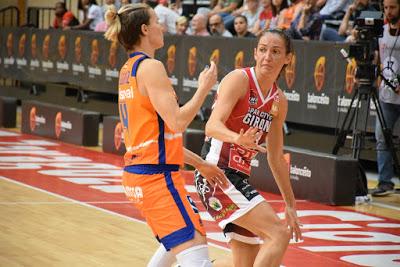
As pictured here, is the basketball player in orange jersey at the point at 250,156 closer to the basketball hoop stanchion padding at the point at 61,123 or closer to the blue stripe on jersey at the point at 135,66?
the blue stripe on jersey at the point at 135,66

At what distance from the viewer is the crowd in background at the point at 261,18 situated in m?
13.7

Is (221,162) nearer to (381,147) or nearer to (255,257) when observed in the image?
(255,257)

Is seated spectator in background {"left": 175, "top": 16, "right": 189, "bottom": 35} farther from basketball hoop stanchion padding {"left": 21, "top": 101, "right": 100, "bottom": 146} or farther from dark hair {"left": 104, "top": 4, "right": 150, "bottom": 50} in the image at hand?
dark hair {"left": 104, "top": 4, "right": 150, "bottom": 50}

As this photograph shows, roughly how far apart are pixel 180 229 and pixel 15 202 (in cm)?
550

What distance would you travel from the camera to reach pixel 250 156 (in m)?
5.57

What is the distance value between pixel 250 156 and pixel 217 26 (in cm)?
1009

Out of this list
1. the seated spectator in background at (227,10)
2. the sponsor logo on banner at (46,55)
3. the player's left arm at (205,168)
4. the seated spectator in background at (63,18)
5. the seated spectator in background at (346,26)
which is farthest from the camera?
the seated spectator in background at (63,18)

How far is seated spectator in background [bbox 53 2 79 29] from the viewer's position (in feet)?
67.1

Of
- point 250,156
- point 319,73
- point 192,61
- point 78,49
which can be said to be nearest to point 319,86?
point 319,73

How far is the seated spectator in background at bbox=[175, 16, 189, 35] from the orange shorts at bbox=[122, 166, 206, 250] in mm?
11797

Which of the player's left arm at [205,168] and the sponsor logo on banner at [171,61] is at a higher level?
the player's left arm at [205,168]

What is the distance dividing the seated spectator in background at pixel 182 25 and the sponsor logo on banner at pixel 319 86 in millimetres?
4018

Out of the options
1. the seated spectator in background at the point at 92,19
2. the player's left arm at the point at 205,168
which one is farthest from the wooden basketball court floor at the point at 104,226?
the seated spectator in background at the point at 92,19

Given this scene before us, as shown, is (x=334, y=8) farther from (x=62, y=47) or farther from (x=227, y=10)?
Answer: (x=62, y=47)
